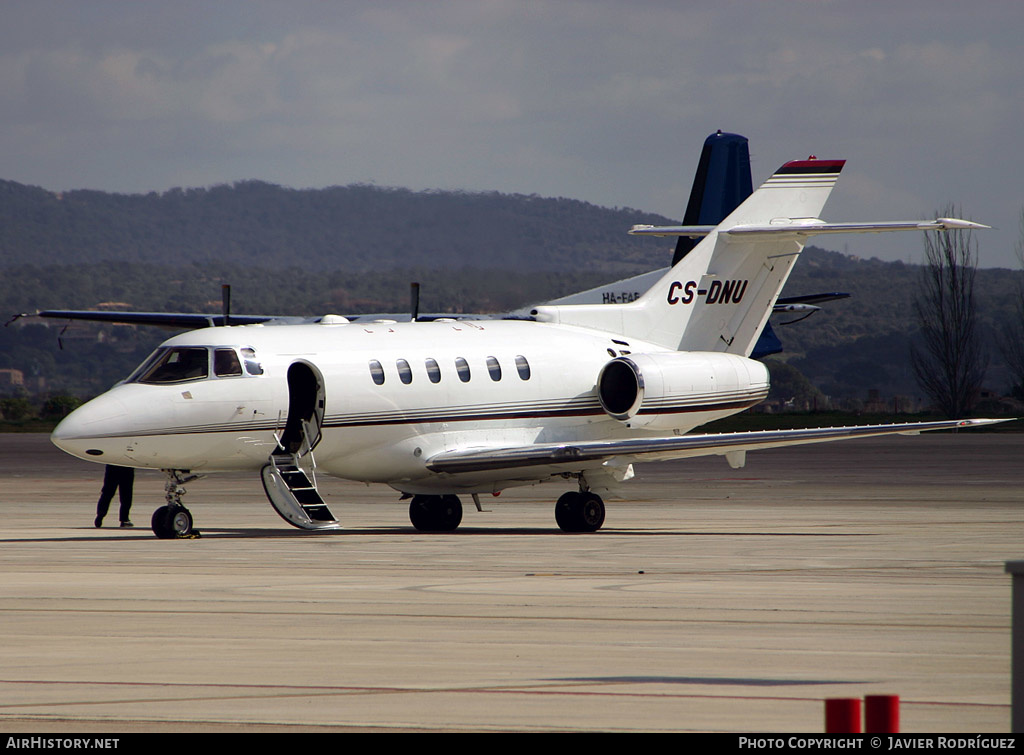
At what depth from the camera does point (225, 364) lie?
22.8 metres

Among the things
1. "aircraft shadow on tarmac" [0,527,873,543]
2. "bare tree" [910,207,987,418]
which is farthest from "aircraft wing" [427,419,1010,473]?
"bare tree" [910,207,987,418]

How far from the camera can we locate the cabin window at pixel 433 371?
24750mm

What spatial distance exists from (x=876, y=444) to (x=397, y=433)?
40764mm

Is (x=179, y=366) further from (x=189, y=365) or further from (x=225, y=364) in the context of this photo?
(x=225, y=364)

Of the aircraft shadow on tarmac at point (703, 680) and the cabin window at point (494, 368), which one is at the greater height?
the cabin window at point (494, 368)

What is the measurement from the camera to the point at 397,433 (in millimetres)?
24266

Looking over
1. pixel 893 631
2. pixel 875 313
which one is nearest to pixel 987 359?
pixel 875 313

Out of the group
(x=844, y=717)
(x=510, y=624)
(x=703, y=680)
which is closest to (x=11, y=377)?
(x=510, y=624)

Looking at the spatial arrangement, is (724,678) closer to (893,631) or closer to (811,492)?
(893,631)

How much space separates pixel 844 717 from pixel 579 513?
18.3 meters

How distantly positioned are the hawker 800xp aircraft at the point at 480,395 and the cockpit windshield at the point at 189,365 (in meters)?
0.02

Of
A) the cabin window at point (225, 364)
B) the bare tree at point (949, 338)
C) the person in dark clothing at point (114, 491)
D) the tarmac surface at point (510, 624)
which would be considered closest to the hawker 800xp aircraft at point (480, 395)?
the cabin window at point (225, 364)

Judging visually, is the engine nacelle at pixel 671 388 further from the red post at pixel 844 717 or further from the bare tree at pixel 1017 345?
the bare tree at pixel 1017 345
